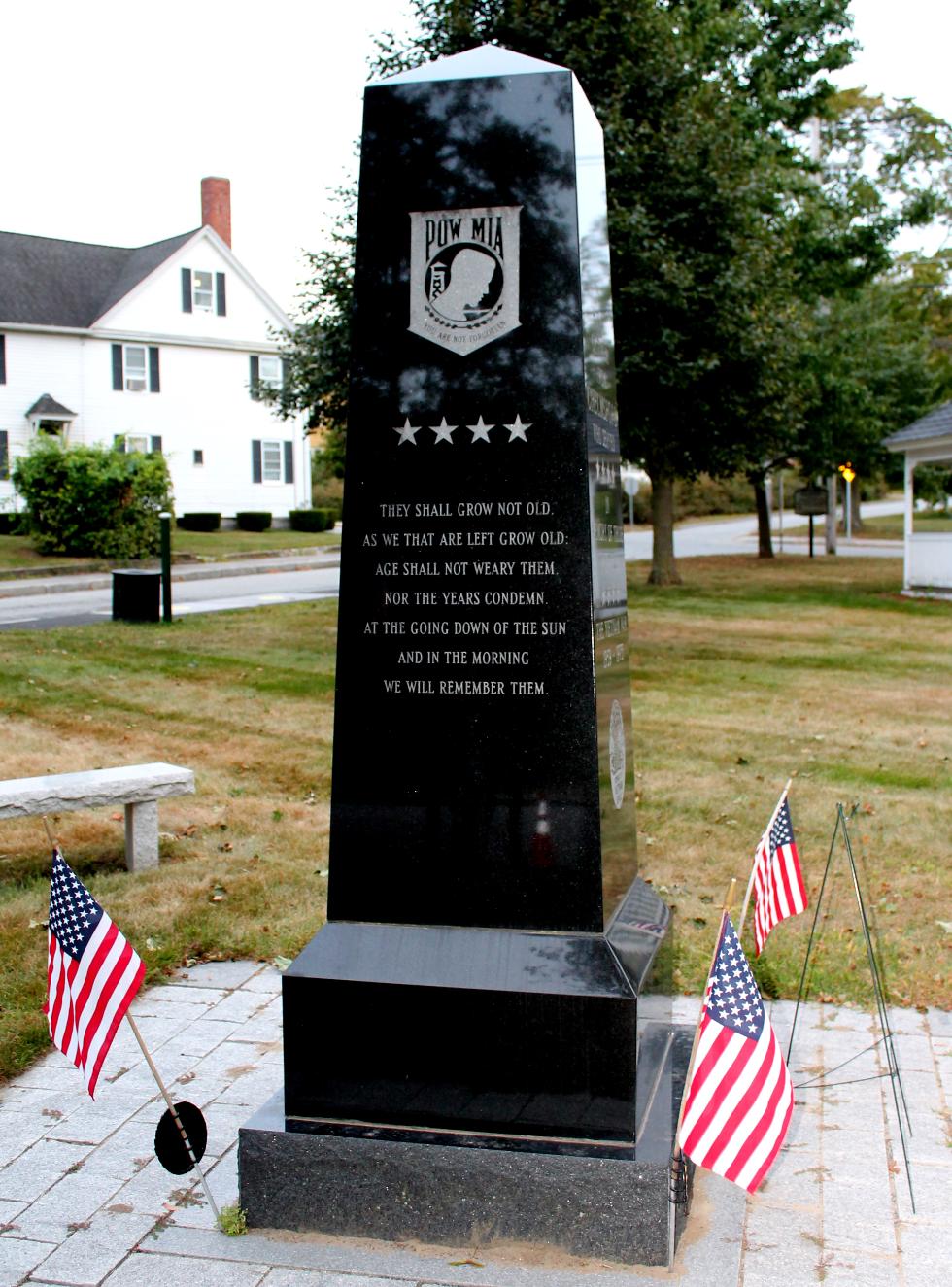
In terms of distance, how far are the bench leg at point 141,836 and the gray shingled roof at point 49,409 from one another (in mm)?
35945

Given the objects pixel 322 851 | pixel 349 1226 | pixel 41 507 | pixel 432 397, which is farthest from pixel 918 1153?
pixel 41 507

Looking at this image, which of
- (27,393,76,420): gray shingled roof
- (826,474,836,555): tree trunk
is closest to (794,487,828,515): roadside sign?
(826,474,836,555): tree trunk

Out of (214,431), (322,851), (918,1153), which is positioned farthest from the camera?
(214,431)

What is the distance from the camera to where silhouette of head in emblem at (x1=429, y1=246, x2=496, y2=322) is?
159 inches

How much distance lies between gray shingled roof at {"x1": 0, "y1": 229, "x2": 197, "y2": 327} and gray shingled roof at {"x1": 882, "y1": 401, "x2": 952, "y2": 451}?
25.1m

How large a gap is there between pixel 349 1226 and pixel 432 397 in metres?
2.42

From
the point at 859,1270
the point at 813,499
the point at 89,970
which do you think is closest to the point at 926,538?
the point at 813,499

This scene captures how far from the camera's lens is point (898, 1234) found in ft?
12.6

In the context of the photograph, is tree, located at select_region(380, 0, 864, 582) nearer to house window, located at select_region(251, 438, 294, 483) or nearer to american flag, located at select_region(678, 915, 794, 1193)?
american flag, located at select_region(678, 915, 794, 1193)

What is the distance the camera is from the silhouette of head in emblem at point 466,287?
4035 millimetres

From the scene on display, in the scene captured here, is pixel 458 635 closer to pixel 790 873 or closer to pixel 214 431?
pixel 790 873

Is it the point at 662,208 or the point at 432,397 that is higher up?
the point at 662,208

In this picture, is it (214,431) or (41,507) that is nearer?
(41,507)

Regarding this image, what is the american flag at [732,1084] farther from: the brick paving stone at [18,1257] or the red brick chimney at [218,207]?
the red brick chimney at [218,207]
